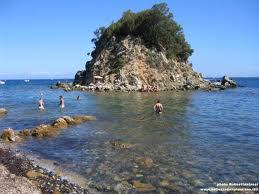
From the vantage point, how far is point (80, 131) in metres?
32.2

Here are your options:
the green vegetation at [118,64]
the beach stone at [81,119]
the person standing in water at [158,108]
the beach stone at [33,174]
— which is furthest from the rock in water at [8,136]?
the green vegetation at [118,64]

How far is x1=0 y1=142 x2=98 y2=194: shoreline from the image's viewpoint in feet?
53.2

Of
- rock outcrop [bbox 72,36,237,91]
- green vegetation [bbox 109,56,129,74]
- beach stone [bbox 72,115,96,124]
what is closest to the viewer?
beach stone [bbox 72,115,96,124]

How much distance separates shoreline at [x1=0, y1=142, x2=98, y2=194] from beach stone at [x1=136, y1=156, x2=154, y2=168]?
4.54 meters

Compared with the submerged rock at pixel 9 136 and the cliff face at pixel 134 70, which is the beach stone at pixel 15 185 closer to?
the submerged rock at pixel 9 136

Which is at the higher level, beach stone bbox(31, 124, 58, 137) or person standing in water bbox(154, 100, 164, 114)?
person standing in water bbox(154, 100, 164, 114)

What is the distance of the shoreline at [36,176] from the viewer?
53.2ft

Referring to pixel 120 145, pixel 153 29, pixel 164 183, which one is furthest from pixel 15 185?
pixel 153 29

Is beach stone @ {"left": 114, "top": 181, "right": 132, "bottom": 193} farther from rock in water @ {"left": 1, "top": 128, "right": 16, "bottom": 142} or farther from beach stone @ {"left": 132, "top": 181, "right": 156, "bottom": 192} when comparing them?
rock in water @ {"left": 1, "top": 128, "right": 16, "bottom": 142}

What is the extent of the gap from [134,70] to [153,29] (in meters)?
15.8

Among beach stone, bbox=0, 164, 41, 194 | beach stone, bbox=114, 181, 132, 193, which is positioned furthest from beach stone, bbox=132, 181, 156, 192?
beach stone, bbox=0, 164, 41, 194

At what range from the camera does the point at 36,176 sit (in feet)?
58.9

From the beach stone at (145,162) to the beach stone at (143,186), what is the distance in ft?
9.43

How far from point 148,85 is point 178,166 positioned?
2840 inches
